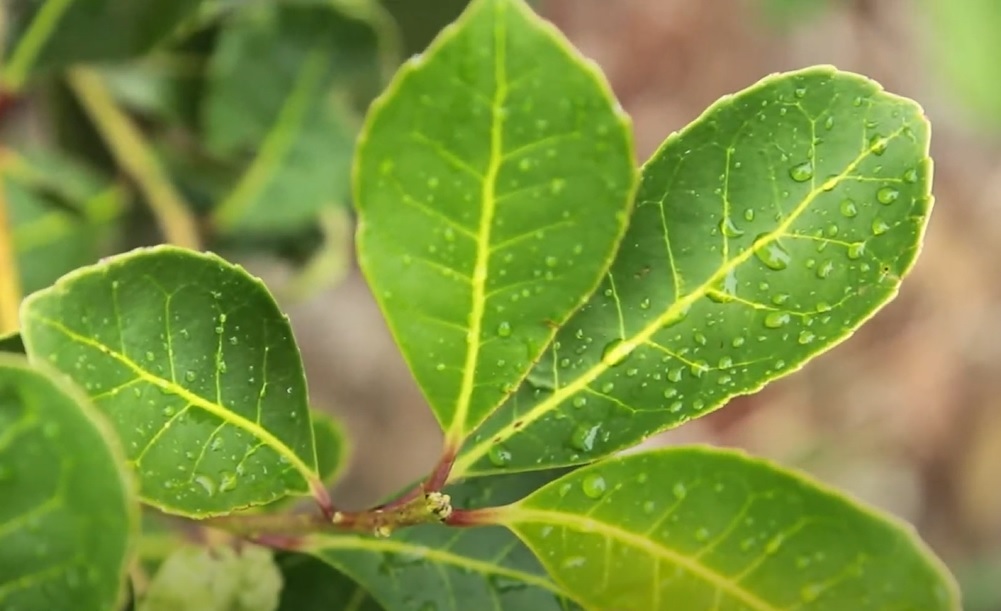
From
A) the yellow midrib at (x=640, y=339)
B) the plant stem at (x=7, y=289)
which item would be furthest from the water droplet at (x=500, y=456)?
the plant stem at (x=7, y=289)

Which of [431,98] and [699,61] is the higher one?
[431,98]

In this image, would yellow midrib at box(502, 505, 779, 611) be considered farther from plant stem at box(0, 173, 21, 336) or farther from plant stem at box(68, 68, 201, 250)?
plant stem at box(68, 68, 201, 250)

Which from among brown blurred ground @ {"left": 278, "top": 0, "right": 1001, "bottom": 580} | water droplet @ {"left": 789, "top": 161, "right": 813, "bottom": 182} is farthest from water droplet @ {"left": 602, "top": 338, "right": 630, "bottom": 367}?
brown blurred ground @ {"left": 278, "top": 0, "right": 1001, "bottom": 580}

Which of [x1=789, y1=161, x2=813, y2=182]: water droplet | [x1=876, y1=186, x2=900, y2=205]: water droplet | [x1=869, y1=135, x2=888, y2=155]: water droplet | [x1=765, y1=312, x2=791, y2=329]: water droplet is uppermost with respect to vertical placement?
[x1=869, y1=135, x2=888, y2=155]: water droplet

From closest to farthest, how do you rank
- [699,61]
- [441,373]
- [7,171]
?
[441,373] → [7,171] → [699,61]

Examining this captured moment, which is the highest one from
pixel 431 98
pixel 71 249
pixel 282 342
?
pixel 431 98

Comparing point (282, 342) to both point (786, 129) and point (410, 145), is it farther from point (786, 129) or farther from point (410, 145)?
point (786, 129)

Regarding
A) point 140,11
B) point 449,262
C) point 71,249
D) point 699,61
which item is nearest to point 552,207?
point 449,262
